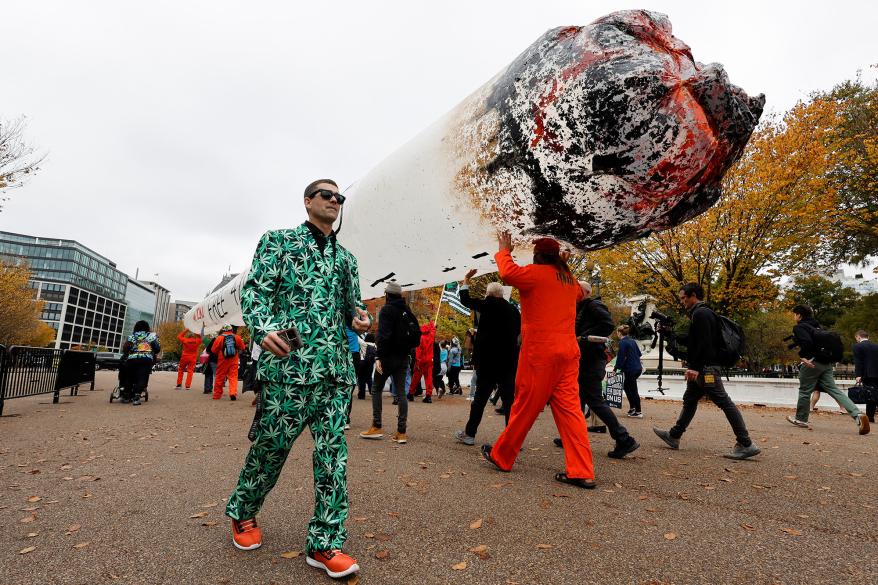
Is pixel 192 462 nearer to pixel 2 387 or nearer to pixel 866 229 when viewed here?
pixel 2 387

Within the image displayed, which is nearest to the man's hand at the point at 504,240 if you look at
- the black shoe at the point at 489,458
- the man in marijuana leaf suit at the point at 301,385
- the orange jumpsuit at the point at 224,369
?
the man in marijuana leaf suit at the point at 301,385

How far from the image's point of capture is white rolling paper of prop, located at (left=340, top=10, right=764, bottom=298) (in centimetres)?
231

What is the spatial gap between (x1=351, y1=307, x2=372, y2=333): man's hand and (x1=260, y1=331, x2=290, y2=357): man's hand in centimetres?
54

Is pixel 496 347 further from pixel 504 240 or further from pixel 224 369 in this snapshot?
pixel 224 369

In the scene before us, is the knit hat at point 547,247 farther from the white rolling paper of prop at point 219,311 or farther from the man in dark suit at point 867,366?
the man in dark suit at point 867,366

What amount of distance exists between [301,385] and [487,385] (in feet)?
10.7

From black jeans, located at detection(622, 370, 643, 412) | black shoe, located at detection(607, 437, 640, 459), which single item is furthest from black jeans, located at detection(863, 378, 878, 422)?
black shoe, located at detection(607, 437, 640, 459)

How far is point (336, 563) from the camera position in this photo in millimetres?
2086

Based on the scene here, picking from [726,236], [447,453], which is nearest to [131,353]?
[447,453]

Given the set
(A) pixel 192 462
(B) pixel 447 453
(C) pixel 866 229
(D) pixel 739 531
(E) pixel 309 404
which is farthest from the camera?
(C) pixel 866 229

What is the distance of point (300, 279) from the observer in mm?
2309

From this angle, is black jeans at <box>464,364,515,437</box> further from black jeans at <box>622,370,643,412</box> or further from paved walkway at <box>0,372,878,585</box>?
black jeans at <box>622,370,643,412</box>

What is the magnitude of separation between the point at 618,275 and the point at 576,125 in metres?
15.3

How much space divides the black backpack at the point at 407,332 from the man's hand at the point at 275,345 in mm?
3858
